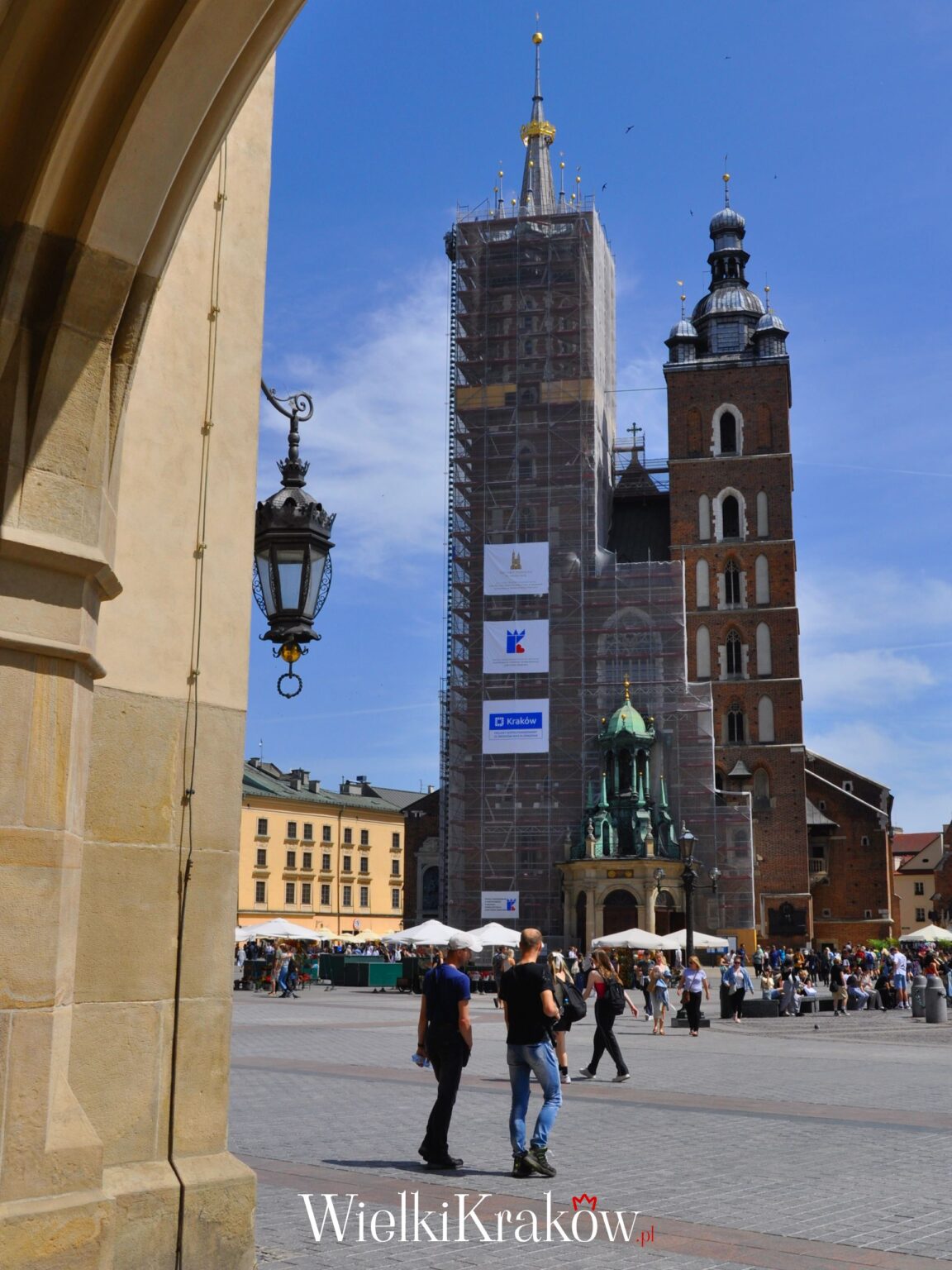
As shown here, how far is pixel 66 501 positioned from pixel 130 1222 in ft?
9.61

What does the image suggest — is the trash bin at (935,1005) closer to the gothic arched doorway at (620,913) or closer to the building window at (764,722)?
the gothic arched doorway at (620,913)

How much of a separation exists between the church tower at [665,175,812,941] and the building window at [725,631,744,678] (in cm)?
4

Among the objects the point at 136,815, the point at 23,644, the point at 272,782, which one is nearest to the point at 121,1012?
the point at 136,815

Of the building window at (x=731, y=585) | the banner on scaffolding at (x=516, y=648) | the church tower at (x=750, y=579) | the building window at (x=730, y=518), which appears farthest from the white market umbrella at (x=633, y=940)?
the building window at (x=730, y=518)

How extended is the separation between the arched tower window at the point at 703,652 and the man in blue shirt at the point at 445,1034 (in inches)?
2089

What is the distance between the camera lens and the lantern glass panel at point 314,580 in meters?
7.66

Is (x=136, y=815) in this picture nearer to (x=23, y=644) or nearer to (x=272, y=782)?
(x=23, y=644)

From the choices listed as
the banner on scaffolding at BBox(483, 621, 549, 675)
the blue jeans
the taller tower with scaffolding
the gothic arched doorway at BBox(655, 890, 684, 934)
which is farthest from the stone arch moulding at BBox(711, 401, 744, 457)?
the blue jeans

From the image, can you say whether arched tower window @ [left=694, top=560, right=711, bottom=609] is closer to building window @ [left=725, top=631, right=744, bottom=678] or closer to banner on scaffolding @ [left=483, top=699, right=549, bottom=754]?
building window @ [left=725, top=631, right=744, bottom=678]

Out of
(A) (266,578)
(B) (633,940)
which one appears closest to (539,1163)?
(A) (266,578)

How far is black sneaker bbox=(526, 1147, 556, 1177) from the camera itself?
8938 mm

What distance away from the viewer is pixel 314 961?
51.2 meters

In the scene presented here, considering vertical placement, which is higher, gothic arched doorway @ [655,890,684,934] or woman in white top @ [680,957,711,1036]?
gothic arched doorway @ [655,890,684,934]

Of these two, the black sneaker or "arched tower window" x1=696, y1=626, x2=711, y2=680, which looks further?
"arched tower window" x1=696, y1=626, x2=711, y2=680
